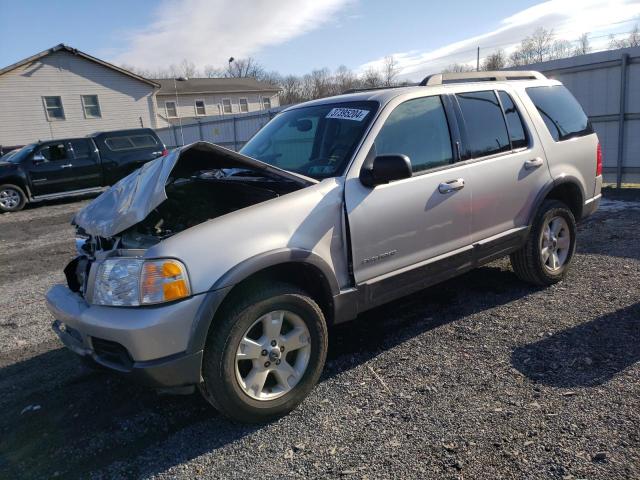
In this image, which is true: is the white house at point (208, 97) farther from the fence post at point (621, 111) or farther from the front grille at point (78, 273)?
the front grille at point (78, 273)

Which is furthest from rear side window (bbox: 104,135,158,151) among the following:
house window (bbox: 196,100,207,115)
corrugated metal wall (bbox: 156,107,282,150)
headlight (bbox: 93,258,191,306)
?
house window (bbox: 196,100,207,115)

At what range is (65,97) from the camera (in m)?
29.1

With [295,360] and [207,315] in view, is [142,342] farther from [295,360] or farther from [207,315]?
[295,360]

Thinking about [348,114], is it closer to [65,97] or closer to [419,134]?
[419,134]

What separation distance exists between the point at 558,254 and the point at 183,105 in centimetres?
4361

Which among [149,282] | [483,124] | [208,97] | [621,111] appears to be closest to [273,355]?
[149,282]

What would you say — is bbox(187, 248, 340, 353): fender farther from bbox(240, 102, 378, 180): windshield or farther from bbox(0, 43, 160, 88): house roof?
bbox(0, 43, 160, 88): house roof

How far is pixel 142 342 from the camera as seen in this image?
258 centimetres

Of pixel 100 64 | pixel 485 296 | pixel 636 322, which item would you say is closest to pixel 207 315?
pixel 485 296

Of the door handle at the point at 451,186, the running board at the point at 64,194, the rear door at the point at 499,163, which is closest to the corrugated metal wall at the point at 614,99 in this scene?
the rear door at the point at 499,163

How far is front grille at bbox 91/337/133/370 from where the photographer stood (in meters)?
2.67

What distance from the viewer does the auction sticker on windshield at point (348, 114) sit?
3.69m

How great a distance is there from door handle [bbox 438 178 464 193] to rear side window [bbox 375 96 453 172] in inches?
6.7

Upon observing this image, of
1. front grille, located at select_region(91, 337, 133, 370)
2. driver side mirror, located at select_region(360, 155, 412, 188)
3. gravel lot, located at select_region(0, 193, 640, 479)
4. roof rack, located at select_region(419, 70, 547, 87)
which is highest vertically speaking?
roof rack, located at select_region(419, 70, 547, 87)
